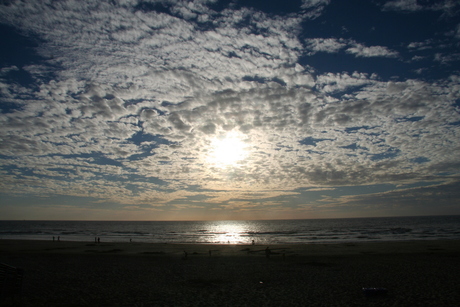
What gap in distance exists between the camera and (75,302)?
42.8 feet

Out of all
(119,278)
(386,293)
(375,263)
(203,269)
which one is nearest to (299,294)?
(386,293)

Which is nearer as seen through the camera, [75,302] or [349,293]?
[75,302]

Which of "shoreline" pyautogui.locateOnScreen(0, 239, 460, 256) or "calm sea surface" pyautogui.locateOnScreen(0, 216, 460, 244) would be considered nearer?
"shoreline" pyautogui.locateOnScreen(0, 239, 460, 256)

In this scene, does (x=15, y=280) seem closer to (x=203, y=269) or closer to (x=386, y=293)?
(x=203, y=269)

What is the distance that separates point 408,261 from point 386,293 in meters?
13.6

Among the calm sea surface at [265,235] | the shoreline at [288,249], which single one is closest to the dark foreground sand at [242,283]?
the shoreline at [288,249]

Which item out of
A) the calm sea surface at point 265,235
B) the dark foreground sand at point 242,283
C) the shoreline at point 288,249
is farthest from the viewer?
the calm sea surface at point 265,235

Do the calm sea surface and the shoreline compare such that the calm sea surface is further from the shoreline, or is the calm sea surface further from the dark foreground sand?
the dark foreground sand

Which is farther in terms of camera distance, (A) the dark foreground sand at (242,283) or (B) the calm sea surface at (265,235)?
(B) the calm sea surface at (265,235)

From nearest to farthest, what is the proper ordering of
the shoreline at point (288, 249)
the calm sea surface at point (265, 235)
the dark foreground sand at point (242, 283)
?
the dark foreground sand at point (242, 283) → the shoreline at point (288, 249) → the calm sea surface at point (265, 235)

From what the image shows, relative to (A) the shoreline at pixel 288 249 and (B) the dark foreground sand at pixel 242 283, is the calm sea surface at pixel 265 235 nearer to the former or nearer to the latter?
(A) the shoreline at pixel 288 249

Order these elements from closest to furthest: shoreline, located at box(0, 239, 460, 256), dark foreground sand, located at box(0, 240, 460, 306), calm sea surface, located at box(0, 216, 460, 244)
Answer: dark foreground sand, located at box(0, 240, 460, 306) → shoreline, located at box(0, 239, 460, 256) → calm sea surface, located at box(0, 216, 460, 244)

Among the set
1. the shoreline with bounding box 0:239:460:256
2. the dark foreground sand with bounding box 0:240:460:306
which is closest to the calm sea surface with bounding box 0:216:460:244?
the shoreline with bounding box 0:239:460:256

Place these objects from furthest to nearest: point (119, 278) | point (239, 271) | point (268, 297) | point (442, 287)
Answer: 1. point (239, 271)
2. point (119, 278)
3. point (442, 287)
4. point (268, 297)
